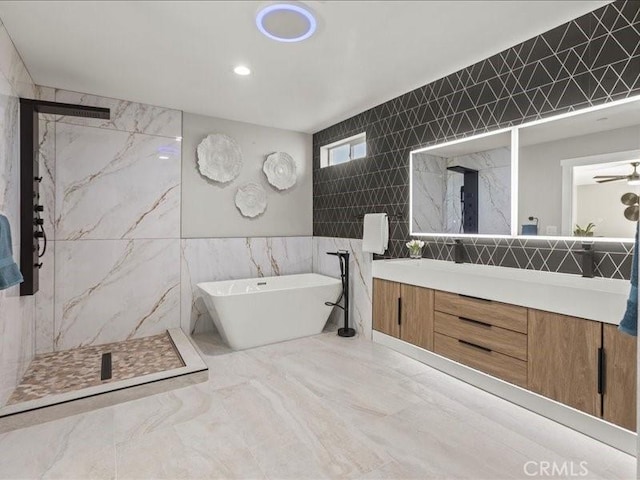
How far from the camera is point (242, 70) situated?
288 centimetres

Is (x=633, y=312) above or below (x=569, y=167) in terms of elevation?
below

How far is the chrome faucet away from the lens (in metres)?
2.13

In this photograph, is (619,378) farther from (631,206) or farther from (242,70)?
(242,70)

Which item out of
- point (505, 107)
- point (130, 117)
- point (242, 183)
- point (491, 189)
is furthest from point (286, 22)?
point (242, 183)

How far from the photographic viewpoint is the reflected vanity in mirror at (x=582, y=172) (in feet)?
6.75

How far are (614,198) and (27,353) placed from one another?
14.6 feet

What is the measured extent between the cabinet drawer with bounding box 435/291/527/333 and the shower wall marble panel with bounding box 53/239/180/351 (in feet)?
9.31

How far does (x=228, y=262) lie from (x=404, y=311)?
2190 mm

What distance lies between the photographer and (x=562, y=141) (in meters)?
2.34

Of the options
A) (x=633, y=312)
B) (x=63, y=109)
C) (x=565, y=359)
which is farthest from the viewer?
(x=63, y=109)

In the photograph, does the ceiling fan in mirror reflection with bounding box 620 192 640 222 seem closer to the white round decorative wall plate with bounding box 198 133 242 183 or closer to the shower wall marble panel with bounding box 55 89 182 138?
the white round decorative wall plate with bounding box 198 133 242 183

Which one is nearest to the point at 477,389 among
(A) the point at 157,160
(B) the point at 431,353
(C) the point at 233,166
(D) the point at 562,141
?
(B) the point at 431,353

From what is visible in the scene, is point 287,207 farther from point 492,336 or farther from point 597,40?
point 597,40

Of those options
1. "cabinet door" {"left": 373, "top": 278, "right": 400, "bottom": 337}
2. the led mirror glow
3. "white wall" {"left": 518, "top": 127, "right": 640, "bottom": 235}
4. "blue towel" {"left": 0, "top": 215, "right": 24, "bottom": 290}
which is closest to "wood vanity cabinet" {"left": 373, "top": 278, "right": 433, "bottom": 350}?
"cabinet door" {"left": 373, "top": 278, "right": 400, "bottom": 337}
